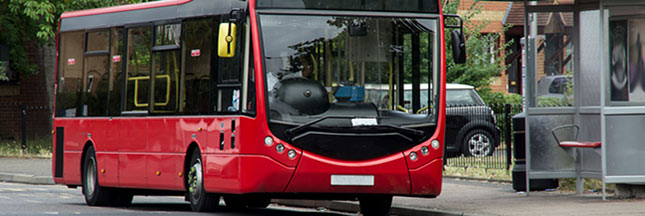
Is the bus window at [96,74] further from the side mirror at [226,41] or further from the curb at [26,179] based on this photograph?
the curb at [26,179]

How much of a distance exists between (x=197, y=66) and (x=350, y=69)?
2111mm

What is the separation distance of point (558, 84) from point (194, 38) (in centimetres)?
506

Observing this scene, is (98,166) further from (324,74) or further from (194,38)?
(324,74)

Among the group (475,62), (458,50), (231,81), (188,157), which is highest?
(475,62)

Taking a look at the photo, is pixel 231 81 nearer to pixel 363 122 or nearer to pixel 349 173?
pixel 363 122

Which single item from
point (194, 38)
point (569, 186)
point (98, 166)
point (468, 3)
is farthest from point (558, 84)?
point (468, 3)

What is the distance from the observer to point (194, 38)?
1420cm

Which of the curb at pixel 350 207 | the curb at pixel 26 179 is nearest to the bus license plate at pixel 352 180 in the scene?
the curb at pixel 350 207

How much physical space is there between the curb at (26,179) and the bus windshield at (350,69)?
38.1 ft

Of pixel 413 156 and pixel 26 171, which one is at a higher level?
pixel 413 156

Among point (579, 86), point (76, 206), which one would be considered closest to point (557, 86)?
point (579, 86)

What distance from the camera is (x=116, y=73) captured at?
1625 centimetres

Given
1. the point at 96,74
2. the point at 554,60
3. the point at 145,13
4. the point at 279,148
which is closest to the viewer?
the point at 279,148

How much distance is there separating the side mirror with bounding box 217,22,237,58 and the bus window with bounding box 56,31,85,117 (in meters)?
5.13
